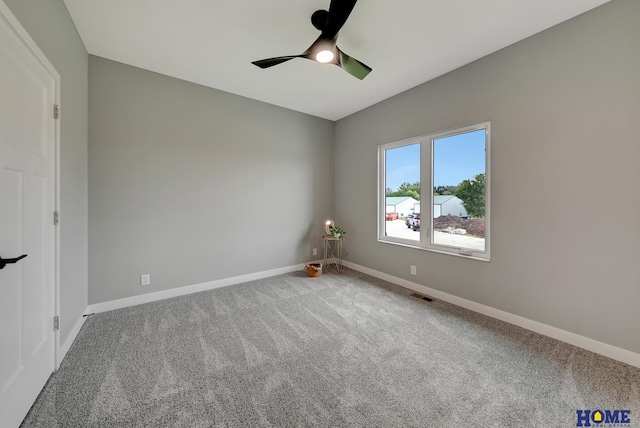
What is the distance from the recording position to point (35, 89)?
58.5 inches

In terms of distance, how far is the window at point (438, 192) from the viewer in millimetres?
2693

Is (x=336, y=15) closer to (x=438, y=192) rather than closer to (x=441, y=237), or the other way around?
(x=438, y=192)

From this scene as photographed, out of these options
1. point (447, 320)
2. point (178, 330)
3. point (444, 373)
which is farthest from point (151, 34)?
point (447, 320)

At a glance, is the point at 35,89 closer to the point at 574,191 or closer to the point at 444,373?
the point at 444,373

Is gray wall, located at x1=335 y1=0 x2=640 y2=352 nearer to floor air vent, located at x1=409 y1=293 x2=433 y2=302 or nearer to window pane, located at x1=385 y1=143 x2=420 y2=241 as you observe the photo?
floor air vent, located at x1=409 y1=293 x2=433 y2=302

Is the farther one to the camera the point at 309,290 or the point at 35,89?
the point at 309,290

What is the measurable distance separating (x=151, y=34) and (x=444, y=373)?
152 inches

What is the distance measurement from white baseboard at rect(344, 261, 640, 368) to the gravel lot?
2.08 feet

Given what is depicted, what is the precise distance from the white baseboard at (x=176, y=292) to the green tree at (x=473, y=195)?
283cm

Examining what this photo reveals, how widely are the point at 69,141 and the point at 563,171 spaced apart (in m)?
4.32

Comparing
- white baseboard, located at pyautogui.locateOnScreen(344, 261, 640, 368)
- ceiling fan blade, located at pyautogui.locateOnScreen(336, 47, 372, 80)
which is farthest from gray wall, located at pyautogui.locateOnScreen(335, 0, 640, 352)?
ceiling fan blade, located at pyautogui.locateOnScreen(336, 47, 372, 80)

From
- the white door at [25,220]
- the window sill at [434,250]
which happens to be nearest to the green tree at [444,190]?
the window sill at [434,250]

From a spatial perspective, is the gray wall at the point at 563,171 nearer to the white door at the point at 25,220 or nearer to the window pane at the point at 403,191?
the window pane at the point at 403,191

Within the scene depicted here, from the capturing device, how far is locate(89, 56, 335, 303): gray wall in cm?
262
